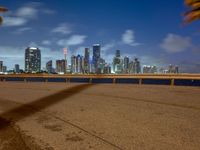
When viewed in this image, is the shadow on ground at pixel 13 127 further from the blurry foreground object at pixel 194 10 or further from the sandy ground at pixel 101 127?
the blurry foreground object at pixel 194 10

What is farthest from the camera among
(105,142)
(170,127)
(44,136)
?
(170,127)

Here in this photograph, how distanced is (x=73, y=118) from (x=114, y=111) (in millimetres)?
2066

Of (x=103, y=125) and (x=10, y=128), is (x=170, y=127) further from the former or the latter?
(x=10, y=128)

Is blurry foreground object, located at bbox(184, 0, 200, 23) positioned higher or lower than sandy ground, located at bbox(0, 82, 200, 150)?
higher

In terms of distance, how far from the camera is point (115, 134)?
768 cm

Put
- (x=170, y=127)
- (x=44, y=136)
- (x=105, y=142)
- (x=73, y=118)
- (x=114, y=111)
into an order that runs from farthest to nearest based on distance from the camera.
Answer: (x=114, y=111), (x=73, y=118), (x=170, y=127), (x=44, y=136), (x=105, y=142)

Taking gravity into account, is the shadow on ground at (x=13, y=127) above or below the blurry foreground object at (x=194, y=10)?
below

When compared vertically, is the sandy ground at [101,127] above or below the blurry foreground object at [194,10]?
below

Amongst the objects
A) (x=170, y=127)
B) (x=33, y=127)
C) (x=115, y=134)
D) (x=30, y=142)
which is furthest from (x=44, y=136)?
(x=170, y=127)

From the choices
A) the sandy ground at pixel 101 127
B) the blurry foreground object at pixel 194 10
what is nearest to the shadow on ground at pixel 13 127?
the sandy ground at pixel 101 127

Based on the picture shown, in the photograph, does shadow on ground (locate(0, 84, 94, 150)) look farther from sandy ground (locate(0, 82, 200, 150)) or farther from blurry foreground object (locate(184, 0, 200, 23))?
blurry foreground object (locate(184, 0, 200, 23))

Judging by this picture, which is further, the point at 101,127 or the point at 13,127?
the point at 13,127

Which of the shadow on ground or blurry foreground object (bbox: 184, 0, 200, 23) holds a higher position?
blurry foreground object (bbox: 184, 0, 200, 23)

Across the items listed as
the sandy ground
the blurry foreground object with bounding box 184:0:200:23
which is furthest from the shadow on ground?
the blurry foreground object with bounding box 184:0:200:23
